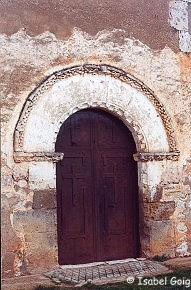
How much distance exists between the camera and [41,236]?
5.62 meters

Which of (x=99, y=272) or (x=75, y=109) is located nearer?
(x=99, y=272)

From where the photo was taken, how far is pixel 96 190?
628cm

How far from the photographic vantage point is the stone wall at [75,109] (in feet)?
18.3

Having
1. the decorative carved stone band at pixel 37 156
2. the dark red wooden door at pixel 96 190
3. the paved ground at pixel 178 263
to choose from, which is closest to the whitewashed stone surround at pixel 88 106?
the decorative carved stone band at pixel 37 156

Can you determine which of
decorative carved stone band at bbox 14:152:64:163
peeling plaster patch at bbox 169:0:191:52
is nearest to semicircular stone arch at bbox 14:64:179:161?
decorative carved stone band at bbox 14:152:64:163

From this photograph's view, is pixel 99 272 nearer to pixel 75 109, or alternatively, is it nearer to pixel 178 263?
pixel 178 263

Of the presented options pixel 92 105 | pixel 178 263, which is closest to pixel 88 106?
pixel 92 105

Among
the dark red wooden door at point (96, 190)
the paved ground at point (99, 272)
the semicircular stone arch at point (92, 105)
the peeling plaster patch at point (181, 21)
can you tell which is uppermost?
the peeling plaster patch at point (181, 21)

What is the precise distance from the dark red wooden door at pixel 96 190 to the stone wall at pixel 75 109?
0.83ft

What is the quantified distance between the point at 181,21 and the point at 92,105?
6.37ft

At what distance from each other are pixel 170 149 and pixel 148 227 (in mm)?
1152

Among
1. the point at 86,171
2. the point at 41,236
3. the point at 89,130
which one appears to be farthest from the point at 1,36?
the point at 41,236

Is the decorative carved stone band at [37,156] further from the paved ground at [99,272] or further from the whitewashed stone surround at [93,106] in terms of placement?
the paved ground at [99,272]

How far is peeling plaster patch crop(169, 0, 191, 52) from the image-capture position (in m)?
6.67
